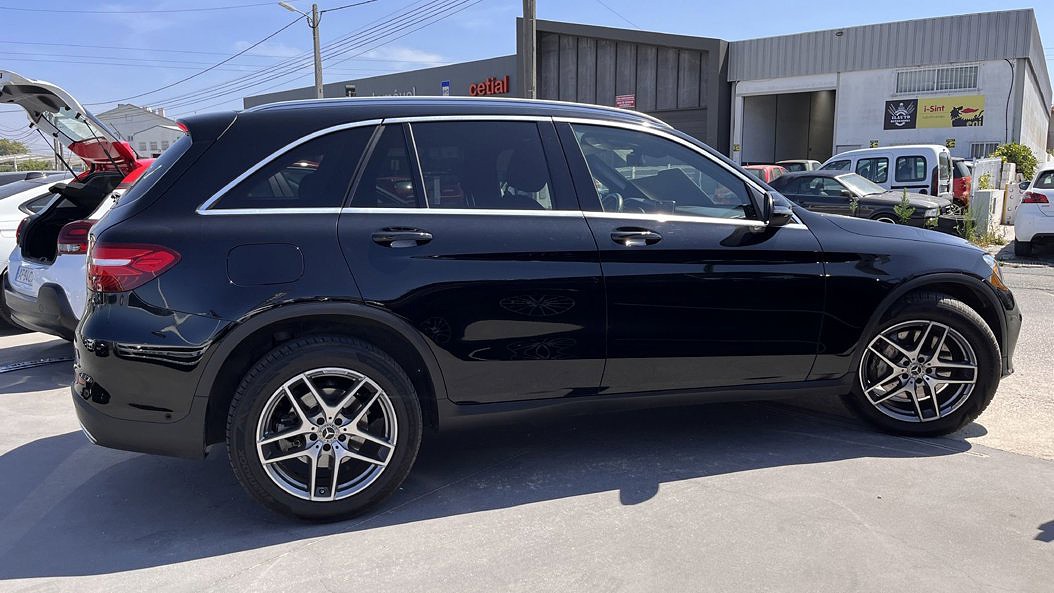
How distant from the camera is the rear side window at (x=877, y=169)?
16031mm

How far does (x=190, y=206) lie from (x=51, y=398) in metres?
3.06

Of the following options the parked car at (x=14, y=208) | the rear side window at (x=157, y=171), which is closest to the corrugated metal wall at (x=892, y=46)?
the parked car at (x=14, y=208)

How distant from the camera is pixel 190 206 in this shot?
327cm

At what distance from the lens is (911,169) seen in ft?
51.9

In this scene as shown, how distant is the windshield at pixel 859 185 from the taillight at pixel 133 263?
12.7 m

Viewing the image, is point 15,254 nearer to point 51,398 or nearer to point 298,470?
point 51,398

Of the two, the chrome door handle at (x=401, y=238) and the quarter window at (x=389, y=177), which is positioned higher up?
the quarter window at (x=389, y=177)

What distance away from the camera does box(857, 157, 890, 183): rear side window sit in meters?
16.0

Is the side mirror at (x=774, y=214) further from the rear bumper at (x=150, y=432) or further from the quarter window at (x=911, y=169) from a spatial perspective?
the quarter window at (x=911, y=169)

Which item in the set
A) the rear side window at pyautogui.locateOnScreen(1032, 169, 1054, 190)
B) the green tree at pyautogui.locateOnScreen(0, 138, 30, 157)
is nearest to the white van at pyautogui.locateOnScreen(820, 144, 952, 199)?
the rear side window at pyautogui.locateOnScreen(1032, 169, 1054, 190)

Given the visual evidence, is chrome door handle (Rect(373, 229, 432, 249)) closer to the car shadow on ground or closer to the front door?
the front door

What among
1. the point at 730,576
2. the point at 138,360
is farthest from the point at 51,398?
the point at 730,576

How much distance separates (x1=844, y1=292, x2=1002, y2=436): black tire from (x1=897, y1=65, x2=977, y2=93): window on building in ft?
88.6

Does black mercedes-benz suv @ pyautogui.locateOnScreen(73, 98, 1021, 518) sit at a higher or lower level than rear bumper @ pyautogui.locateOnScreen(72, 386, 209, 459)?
higher
